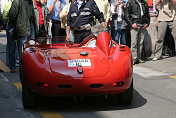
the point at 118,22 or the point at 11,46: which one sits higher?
the point at 118,22

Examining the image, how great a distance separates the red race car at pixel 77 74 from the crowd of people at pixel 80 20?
1.30 metres

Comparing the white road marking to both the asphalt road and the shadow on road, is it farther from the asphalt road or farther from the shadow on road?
the shadow on road

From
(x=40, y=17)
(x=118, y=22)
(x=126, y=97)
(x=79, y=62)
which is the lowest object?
(x=126, y=97)

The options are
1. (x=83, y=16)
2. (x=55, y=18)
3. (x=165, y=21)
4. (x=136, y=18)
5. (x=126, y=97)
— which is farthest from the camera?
(x=165, y=21)

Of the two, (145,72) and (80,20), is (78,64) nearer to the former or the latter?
(80,20)

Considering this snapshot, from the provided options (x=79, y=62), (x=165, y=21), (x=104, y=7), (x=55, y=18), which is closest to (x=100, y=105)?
(x=79, y=62)

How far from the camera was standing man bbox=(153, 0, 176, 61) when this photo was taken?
11961mm

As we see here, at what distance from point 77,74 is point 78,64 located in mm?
222

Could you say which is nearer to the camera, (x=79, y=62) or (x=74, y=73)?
(x=74, y=73)

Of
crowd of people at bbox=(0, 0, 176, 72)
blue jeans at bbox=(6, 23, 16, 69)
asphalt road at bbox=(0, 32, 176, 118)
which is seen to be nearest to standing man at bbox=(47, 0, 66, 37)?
crowd of people at bbox=(0, 0, 176, 72)

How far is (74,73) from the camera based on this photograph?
5.93 m

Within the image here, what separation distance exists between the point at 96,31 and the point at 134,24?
164 inches

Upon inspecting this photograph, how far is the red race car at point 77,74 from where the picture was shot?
5.86m

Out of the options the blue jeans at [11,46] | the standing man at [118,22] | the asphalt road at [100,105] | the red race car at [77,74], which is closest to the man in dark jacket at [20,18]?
the blue jeans at [11,46]
